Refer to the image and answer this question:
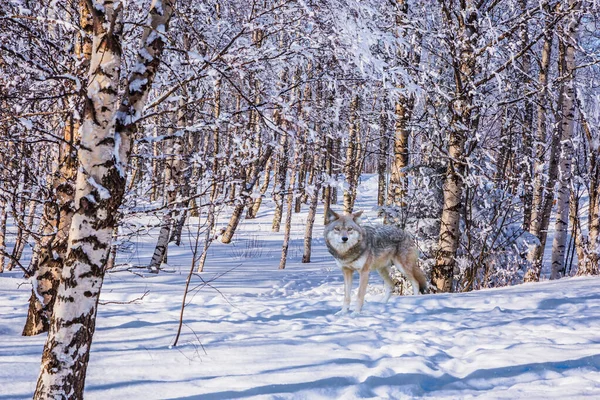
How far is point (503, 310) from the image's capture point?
20.1 feet

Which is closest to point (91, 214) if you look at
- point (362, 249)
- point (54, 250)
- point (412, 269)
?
point (54, 250)

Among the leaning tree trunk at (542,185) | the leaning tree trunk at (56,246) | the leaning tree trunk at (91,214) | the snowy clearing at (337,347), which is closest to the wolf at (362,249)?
the snowy clearing at (337,347)

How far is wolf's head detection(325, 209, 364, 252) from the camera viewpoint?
20.5 ft

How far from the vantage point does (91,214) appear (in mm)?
2898

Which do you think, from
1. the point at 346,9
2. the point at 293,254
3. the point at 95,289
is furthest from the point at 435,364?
the point at 293,254

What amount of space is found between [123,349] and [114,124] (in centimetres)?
256

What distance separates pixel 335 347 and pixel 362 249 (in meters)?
2.03

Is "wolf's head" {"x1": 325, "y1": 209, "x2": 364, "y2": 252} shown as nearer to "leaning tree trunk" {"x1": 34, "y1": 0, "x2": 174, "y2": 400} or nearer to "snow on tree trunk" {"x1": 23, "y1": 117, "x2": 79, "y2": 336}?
"snow on tree trunk" {"x1": 23, "y1": 117, "x2": 79, "y2": 336}

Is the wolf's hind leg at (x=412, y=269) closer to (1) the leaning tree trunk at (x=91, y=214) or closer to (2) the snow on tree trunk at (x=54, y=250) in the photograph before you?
(2) the snow on tree trunk at (x=54, y=250)

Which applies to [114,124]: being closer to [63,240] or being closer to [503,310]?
[63,240]

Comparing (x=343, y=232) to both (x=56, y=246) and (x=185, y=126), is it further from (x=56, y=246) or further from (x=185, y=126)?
(x=56, y=246)

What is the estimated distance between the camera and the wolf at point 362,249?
633 cm

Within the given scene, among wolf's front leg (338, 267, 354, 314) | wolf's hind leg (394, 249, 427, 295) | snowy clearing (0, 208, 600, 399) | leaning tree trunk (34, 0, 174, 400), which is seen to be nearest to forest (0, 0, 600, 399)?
leaning tree trunk (34, 0, 174, 400)

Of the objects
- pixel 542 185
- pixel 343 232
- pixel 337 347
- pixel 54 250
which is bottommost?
pixel 337 347
